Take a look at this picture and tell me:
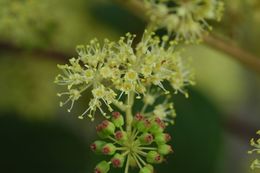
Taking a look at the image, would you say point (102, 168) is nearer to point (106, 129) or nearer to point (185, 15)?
point (106, 129)

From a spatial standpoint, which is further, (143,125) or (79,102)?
(79,102)

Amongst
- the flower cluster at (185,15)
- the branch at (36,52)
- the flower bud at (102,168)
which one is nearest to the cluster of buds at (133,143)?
the flower bud at (102,168)

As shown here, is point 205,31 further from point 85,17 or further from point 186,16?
point 85,17

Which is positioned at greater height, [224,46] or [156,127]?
[224,46]

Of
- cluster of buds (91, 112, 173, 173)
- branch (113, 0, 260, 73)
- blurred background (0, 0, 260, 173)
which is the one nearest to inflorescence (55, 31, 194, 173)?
cluster of buds (91, 112, 173, 173)

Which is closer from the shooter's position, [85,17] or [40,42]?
[40,42]

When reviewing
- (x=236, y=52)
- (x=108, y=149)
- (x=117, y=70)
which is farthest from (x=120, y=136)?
(x=236, y=52)

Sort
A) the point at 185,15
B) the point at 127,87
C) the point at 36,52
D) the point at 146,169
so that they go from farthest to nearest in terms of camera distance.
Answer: the point at 36,52
the point at 185,15
the point at 127,87
the point at 146,169

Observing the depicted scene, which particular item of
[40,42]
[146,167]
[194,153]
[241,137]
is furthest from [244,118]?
[146,167]
